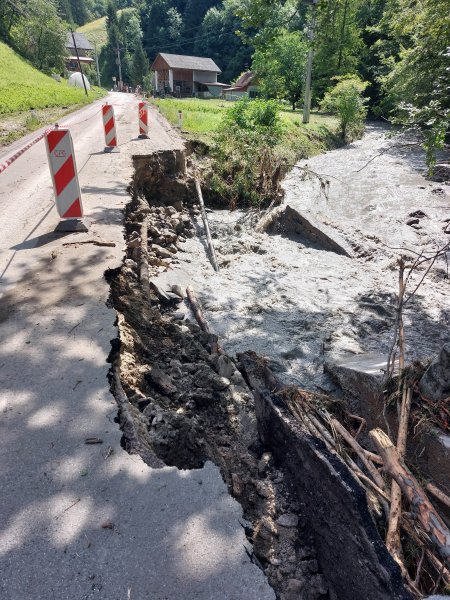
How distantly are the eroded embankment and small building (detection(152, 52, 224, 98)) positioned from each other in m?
66.6

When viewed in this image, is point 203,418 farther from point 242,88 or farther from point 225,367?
point 242,88

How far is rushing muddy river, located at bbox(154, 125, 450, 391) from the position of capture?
5461 mm

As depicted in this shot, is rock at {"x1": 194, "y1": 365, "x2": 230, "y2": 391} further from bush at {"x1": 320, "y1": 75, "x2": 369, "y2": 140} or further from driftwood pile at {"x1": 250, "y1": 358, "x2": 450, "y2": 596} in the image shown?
bush at {"x1": 320, "y1": 75, "x2": 369, "y2": 140}

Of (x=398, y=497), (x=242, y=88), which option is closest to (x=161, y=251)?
(x=398, y=497)

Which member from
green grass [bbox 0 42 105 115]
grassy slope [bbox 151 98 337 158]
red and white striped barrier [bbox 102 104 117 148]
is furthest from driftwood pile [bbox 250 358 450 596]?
green grass [bbox 0 42 105 115]

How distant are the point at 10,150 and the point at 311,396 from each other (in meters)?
12.0

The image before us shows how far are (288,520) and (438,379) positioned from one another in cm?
152

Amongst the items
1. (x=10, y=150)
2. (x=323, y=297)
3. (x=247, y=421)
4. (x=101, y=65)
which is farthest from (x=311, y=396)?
(x=101, y=65)

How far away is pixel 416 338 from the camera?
5652mm

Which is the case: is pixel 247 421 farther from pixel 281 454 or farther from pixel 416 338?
pixel 416 338

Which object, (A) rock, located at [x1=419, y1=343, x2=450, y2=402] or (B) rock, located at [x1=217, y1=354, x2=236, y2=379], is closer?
(A) rock, located at [x1=419, y1=343, x2=450, y2=402]

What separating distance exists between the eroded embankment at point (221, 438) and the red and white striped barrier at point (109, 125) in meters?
5.71

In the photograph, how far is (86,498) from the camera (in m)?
1.99

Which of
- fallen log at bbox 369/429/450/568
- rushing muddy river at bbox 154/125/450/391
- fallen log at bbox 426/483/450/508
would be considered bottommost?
rushing muddy river at bbox 154/125/450/391
